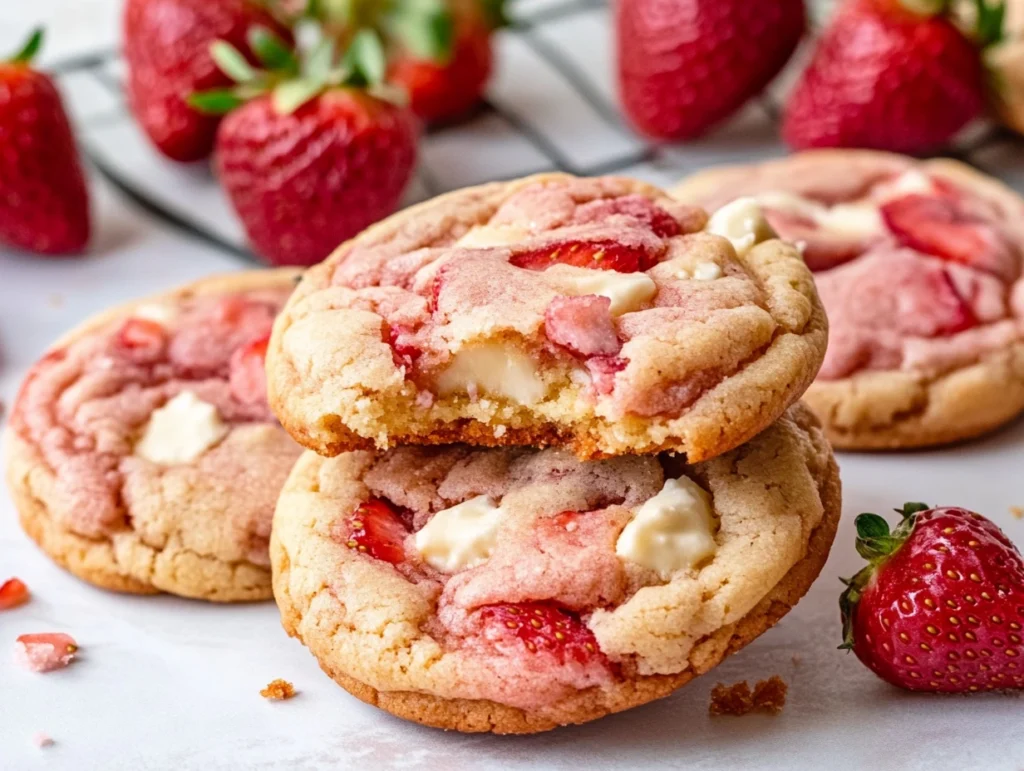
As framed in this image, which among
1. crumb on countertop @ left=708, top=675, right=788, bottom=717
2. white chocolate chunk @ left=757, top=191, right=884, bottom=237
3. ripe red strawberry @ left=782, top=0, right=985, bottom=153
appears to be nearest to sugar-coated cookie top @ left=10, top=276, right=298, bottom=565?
crumb on countertop @ left=708, top=675, right=788, bottom=717

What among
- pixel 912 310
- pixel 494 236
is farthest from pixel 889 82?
pixel 494 236

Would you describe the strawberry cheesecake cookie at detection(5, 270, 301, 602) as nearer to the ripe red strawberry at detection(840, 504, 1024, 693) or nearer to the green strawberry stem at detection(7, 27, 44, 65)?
the green strawberry stem at detection(7, 27, 44, 65)

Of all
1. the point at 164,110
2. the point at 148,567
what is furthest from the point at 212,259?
the point at 148,567

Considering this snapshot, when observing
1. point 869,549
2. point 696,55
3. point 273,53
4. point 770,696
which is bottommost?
point 770,696

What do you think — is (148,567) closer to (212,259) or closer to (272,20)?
(212,259)

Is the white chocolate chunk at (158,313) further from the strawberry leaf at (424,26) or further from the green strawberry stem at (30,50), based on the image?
the strawberry leaf at (424,26)

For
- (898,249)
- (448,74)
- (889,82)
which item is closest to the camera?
(898,249)

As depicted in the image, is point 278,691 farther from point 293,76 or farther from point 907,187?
point 907,187
